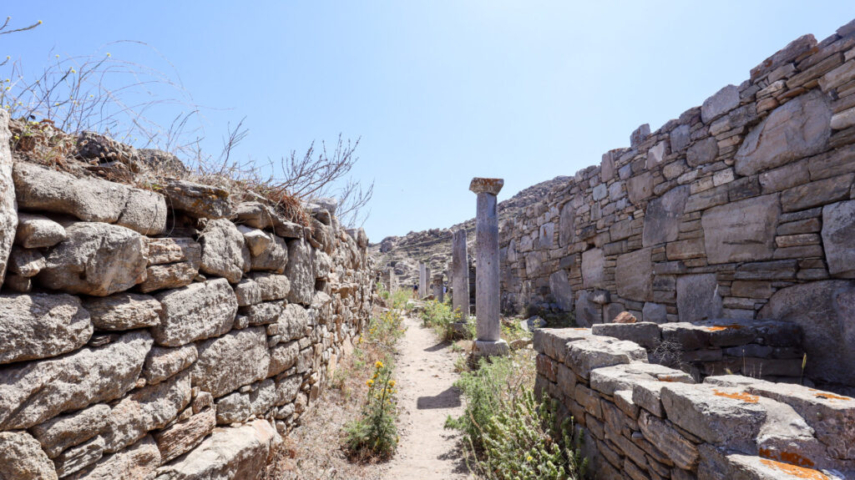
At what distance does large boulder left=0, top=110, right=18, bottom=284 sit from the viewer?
144 centimetres

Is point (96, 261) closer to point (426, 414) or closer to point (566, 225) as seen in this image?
point (426, 414)

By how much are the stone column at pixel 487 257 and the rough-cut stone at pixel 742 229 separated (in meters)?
2.98

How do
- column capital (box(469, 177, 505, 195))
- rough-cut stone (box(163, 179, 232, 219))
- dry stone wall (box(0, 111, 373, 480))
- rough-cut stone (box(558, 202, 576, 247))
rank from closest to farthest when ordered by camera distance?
dry stone wall (box(0, 111, 373, 480)) < rough-cut stone (box(163, 179, 232, 219)) < column capital (box(469, 177, 505, 195)) < rough-cut stone (box(558, 202, 576, 247))

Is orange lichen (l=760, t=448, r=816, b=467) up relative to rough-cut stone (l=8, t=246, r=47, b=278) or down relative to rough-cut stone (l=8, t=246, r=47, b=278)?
down

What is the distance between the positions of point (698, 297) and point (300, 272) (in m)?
4.81

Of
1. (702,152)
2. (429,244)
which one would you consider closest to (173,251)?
(702,152)

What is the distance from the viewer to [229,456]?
229 centimetres

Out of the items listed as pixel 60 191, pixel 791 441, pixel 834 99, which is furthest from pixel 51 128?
pixel 834 99

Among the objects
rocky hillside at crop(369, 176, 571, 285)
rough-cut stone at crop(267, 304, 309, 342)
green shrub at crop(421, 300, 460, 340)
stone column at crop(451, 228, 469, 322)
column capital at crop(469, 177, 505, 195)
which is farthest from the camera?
rocky hillside at crop(369, 176, 571, 285)

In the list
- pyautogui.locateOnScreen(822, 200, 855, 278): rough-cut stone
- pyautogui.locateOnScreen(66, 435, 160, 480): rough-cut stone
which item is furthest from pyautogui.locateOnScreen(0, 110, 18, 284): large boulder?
pyautogui.locateOnScreen(822, 200, 855, 278): rough-cut stone

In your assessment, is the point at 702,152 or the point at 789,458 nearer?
the point at 789,458

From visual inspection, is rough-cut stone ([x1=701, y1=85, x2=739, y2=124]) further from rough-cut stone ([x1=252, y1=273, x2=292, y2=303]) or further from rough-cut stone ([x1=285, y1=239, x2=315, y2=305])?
rough-cut stone ([x1=252, y1=273, x2=292, y2=303])

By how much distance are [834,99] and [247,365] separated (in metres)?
5.58

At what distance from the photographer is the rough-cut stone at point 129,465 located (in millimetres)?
1724
